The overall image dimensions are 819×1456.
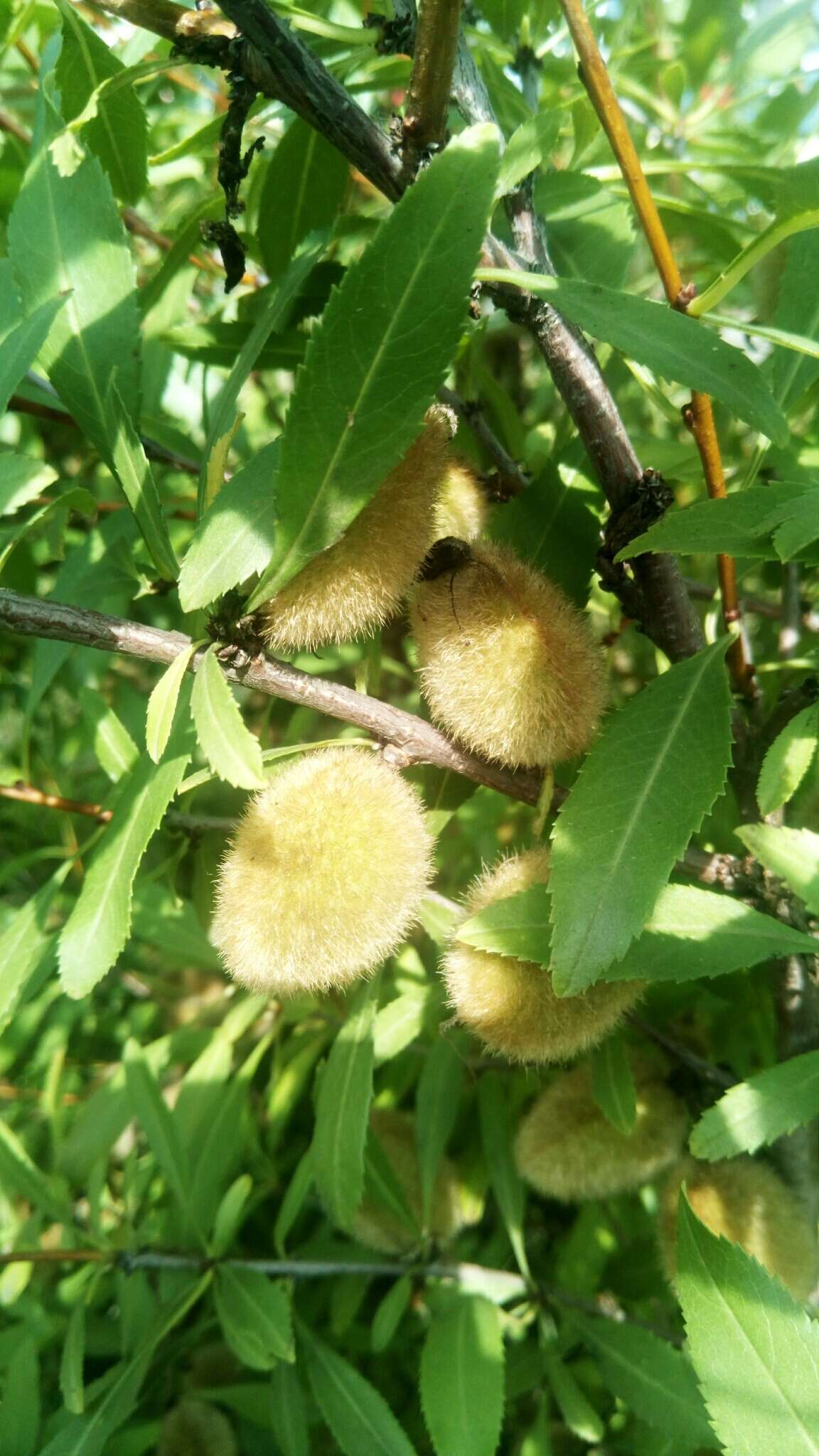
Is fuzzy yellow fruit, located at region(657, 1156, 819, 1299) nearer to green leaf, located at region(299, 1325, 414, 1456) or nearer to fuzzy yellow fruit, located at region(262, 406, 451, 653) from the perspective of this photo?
green leaf, located at region(299, 1325, 414, 1456)

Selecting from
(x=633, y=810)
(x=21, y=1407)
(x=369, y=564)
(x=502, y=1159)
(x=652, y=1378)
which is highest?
(x=369, y=564)

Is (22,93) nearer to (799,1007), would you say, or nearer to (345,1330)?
(799,1007)

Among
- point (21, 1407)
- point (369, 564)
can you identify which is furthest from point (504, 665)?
point (21, 1407)

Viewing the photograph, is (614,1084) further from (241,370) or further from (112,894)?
(241,370)

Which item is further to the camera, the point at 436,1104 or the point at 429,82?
the point at 436,1104

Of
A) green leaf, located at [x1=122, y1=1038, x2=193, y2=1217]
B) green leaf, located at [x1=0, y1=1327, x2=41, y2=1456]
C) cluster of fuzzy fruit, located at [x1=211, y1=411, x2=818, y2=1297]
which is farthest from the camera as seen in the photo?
green leaf, located at [x1=122, y1=1038, x2=193, y2=1217]

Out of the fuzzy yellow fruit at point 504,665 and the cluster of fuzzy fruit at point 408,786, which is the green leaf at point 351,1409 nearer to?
the cluster of fuzzy fruit at point 408,786

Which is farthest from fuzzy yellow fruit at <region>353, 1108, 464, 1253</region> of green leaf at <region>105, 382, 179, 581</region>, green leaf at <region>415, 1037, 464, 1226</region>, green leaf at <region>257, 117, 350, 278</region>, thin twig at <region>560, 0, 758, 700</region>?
green leaf at <region>257, 117, 350, 278</region>
